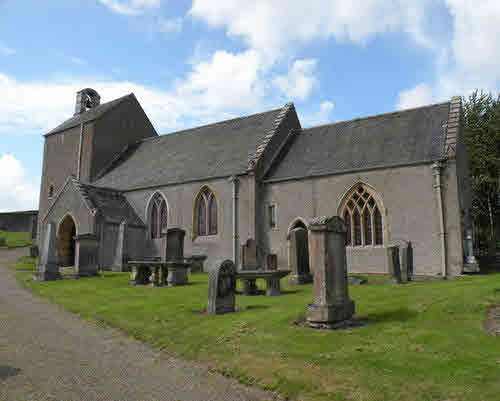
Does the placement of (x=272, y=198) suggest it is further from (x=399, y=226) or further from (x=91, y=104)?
(x=91, y=104)

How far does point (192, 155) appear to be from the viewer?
95.7 ft

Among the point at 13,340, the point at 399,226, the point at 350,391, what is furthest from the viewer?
the point at 399,226

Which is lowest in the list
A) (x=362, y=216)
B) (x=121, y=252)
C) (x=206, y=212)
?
(x=121, y=252)

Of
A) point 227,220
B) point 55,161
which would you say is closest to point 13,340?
point 227,220

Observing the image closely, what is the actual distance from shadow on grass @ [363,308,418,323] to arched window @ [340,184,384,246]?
37.0 feet

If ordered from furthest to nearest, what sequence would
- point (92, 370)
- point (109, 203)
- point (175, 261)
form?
1. point (109, 203)
2. point (175, 261)
3. point (92, 370)

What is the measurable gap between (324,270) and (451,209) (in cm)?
Result: 1221

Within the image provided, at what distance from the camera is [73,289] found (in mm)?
16281

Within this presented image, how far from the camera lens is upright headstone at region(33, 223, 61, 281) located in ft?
64.4

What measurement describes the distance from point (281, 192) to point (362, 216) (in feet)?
15.8

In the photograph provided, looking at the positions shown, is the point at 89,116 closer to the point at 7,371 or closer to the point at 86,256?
the point at 86,256

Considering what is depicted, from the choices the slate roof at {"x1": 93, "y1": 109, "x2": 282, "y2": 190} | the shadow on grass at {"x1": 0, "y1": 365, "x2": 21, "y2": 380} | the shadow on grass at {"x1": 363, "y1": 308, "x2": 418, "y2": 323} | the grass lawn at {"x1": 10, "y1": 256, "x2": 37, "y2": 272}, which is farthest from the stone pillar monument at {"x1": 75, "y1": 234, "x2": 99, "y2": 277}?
the shadow on grass at {"x1": 363, "y1": 308, "x2": 418, "y2": 323}

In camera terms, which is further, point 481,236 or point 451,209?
point 481,236

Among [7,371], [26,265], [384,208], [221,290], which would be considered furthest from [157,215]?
[7,371]
